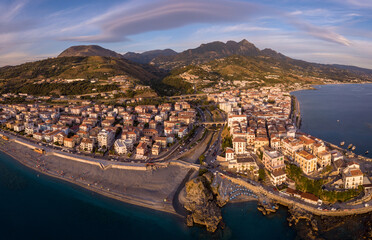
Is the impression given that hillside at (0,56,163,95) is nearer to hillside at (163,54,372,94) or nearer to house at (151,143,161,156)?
hillside at (163,54,372,94)

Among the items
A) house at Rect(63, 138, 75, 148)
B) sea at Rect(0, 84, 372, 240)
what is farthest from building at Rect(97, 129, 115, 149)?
sea at Rect(0, 84, 372, 240)

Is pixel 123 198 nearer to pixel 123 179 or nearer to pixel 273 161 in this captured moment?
pixel 123 179

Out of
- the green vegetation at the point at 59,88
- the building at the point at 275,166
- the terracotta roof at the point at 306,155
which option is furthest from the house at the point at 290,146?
the green vegetation at the point at 59,88

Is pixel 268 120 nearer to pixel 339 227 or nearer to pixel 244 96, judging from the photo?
pixel 339 227

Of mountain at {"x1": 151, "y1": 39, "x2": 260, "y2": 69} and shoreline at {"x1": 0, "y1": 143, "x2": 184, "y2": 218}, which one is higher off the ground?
mountain at {"x1": 151, "y1": 39, "x2": 260, "y2": 69}

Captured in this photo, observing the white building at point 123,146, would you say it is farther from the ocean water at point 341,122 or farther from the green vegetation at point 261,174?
the ocean water at point 341,122

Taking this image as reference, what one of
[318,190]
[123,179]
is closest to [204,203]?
[123,179]
